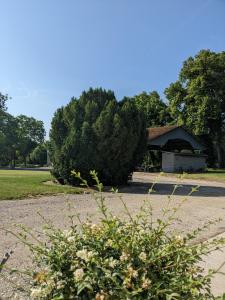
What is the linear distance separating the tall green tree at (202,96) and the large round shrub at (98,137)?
80.2ft

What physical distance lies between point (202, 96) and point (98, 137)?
27.5m

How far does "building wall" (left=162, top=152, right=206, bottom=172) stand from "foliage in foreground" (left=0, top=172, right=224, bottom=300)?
3296 cm

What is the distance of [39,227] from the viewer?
24.6 ft

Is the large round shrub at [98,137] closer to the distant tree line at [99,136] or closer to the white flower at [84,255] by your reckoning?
the distant tree line at [99,136]

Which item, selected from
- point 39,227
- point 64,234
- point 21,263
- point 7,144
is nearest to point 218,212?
point 39,227

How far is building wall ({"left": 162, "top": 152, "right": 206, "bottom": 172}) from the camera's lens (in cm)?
3519

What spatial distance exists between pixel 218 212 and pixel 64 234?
349 inches

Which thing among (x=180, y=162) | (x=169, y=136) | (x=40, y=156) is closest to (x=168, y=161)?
(x=180, y=162)

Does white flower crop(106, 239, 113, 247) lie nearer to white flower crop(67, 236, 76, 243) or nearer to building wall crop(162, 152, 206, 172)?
white flower crop(67, 236, 76, 243)

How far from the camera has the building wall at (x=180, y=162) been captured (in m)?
35.2

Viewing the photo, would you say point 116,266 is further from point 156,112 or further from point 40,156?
point 40,156

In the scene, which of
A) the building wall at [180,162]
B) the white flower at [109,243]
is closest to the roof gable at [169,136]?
the building wall at [180,162]

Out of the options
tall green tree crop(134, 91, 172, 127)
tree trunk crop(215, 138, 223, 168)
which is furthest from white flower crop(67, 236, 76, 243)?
tall green tree crop(134, 91, 172, 127)

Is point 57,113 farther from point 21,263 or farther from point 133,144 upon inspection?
point 21,263
